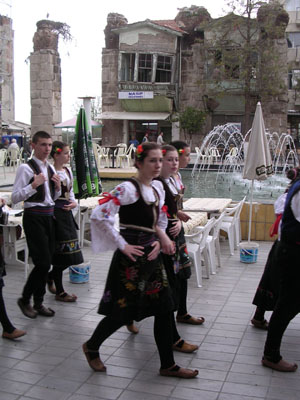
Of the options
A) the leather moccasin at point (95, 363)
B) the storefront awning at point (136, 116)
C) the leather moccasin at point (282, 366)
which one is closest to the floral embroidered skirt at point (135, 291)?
the leather moccasin at point (95, 363)

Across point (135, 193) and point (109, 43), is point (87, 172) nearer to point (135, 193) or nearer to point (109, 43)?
point (135, 193)

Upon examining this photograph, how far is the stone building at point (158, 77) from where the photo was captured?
3119 cm

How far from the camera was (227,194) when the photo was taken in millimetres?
12977

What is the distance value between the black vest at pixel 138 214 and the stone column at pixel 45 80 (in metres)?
23.7

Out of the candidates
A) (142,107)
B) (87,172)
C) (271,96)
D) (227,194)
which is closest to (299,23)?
(271,96)

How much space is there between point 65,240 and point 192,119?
25206 mm

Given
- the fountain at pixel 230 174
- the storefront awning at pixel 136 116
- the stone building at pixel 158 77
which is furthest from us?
the storefront awning at pixel 136 116

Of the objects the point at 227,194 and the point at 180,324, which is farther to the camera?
the point at 227,194

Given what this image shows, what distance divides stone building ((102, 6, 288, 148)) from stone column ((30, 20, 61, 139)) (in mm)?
5736

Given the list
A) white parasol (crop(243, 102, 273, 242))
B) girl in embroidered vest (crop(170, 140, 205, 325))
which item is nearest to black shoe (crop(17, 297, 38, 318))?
girl in embroidered vest (crop(170, 140, 205, 325))

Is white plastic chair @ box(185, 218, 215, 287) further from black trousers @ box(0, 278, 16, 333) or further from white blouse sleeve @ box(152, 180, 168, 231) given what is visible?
black trousers @ box(0, 278, 16, 333)

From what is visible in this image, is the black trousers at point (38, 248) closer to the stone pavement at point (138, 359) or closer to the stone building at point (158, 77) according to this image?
the stone pavement at point (138, 359)

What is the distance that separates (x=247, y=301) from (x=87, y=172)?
2336 millimetres

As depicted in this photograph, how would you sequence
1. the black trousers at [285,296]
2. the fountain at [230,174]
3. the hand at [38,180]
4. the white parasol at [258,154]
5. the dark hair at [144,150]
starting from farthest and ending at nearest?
1. the fountain at [230,174]
2. the white parasol at [258,154]
3. the hand at [38,180]
4. the black trousers at [285,296]
5. the dark hair at [144,150]
